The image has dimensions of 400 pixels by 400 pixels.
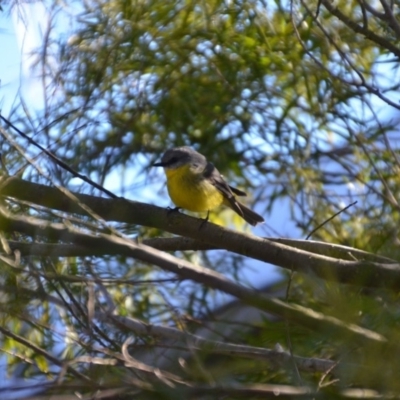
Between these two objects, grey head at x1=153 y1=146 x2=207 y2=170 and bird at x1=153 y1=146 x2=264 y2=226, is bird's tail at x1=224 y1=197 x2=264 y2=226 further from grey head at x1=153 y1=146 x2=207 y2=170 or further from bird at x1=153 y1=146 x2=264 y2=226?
grey head at x1=153 y1=146 x2=207 y2=170

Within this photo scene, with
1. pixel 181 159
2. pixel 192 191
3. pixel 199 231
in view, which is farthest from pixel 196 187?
pixel 199 231

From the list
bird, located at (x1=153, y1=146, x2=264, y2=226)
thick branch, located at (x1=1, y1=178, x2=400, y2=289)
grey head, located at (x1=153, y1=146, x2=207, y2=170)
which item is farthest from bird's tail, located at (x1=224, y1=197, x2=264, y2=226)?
thick branch, located at (x1=1, y1=178, x2=400, y2=289)

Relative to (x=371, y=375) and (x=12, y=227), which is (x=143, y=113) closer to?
(x=12, y=227)

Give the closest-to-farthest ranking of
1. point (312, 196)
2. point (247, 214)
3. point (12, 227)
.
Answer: point (12, 227) < point (247, 214) < point (312, 196)

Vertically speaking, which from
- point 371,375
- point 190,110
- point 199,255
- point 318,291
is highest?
point 190,110

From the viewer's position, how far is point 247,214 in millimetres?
3379

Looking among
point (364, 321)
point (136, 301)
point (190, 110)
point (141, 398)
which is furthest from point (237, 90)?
point (141, 398)

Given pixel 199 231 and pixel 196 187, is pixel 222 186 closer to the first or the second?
pixel 196 187

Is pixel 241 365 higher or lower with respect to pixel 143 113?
lower

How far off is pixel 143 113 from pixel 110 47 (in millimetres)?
465

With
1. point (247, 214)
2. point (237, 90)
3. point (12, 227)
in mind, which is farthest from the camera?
point (237, 90)

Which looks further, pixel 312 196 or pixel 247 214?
pixel 312 196

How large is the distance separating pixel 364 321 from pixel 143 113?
2.73m

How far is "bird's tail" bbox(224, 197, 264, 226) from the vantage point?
3.31 m
